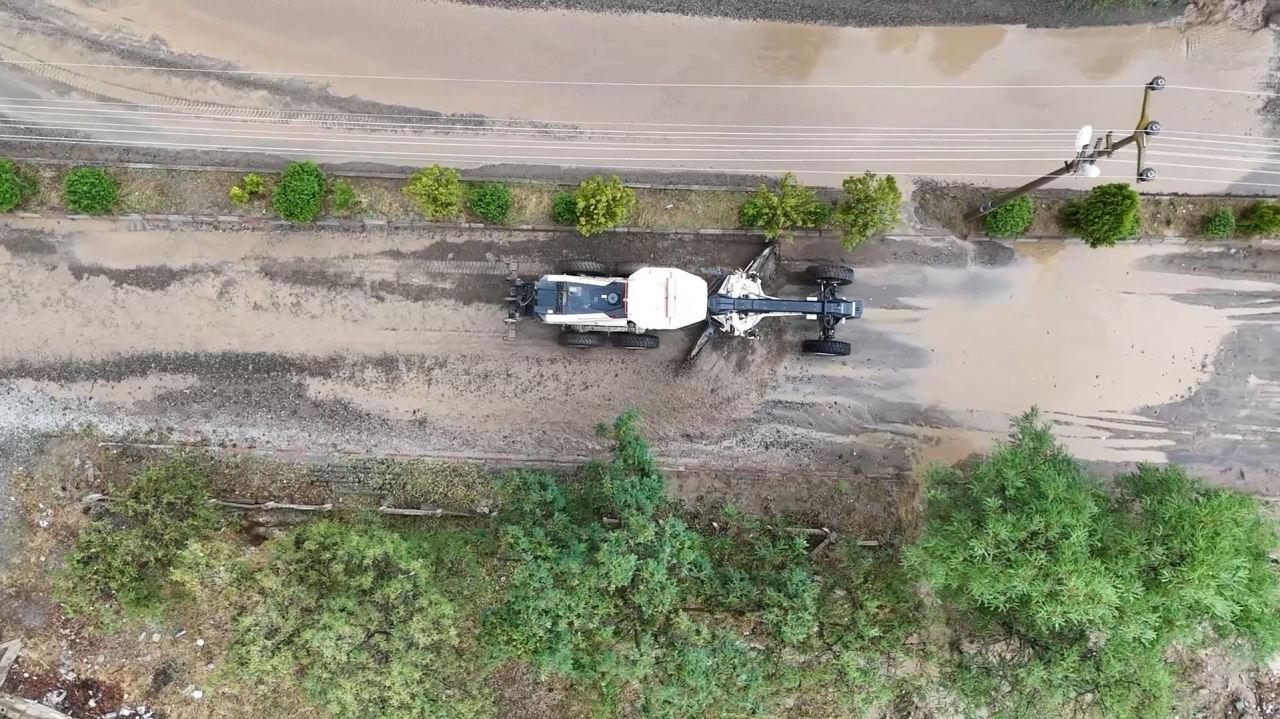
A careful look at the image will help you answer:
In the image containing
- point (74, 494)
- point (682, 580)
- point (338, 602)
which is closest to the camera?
point (338, 602)

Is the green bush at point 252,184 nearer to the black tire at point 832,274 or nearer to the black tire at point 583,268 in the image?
the black tire at point 583,268

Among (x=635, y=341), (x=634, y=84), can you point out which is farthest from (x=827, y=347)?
(x=634, y=84)

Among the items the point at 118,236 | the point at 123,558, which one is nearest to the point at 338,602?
the point at 123,558

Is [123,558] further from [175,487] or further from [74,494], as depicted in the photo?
[74,494]

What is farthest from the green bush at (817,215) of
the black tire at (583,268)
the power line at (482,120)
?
the black tire at (583,268)

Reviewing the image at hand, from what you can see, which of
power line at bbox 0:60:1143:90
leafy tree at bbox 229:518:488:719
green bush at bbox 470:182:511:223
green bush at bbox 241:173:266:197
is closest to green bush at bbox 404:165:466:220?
green bush at bbox 470:182:511:223

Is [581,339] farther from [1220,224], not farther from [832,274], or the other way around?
[1220,224]

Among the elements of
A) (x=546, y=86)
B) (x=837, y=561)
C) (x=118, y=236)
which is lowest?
(x=837, y=561)
